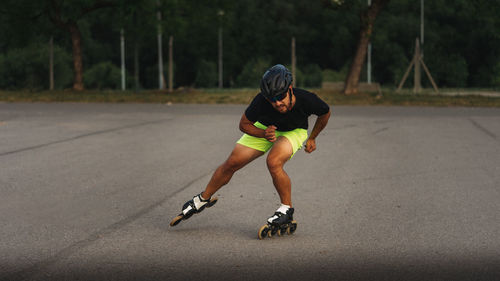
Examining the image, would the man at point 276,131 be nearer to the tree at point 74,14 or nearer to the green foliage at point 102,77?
the tree at point 74,14

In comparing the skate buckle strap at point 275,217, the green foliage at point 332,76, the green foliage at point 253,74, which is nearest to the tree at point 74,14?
the green foliage at point 253,74

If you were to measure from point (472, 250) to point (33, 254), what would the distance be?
10.3 ft

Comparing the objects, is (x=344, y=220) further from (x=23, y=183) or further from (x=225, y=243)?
(x=23, y=183)

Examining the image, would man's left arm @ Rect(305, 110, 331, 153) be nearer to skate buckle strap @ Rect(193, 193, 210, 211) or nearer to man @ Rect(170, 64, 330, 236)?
man @ Rect(170, 64, 330, 236)

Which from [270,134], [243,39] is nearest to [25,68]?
[243,39]

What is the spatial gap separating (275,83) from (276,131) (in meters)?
0.70

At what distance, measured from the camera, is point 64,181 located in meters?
7.95

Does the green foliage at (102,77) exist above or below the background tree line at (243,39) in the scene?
below

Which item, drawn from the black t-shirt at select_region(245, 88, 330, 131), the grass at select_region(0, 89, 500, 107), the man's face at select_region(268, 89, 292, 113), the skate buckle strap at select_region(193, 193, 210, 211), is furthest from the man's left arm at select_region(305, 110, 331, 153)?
the grass at select_region(0, 89, 500, 107)

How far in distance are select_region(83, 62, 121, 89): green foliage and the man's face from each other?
6427cm

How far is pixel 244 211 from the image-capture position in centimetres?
629

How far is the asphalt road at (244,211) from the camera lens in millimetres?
4445

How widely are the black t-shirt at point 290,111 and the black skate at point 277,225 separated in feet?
2.25

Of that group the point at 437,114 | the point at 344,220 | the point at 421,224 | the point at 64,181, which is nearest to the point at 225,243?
the point at 344,220
